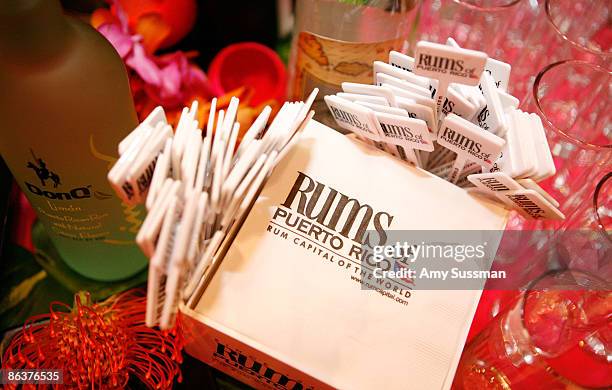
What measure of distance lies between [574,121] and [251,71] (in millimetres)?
467

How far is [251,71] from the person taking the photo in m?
0.88

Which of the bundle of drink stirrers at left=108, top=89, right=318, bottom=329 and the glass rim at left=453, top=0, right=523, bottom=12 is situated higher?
the glass rim at left=453, top=0, right=523, bottom=12

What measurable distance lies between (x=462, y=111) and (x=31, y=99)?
0.36 m

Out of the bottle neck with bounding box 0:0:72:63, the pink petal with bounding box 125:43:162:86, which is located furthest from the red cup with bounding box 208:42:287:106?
the bottle neck with bounding box 0:0:72:63

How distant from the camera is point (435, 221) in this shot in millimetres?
479

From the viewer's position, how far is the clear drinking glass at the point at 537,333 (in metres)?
0.52

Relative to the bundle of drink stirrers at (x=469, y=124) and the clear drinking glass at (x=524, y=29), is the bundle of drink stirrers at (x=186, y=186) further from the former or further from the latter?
the clear drinking glass at (x=524, y=29)

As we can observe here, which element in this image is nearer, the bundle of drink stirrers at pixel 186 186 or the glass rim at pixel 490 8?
the bundle of drink stirrers at pixel 186 186

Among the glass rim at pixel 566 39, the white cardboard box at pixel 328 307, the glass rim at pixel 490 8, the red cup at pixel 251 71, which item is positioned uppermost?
the glass rim at pixel 490 8

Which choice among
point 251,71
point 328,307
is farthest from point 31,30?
point 251,71

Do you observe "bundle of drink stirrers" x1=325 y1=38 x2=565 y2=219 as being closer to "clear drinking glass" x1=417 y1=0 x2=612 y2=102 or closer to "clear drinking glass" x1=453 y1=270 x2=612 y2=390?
"clear drinking glass" x1=453 y1=270 x2=612 y2=390

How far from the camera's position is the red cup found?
0.84 meters

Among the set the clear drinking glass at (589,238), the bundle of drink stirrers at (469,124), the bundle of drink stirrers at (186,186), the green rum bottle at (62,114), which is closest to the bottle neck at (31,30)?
the green rum bottle at (62,114)

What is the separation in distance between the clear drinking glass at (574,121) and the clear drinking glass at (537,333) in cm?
10
